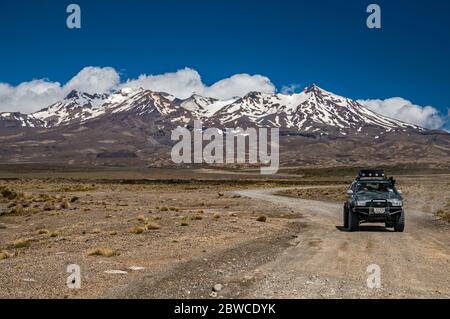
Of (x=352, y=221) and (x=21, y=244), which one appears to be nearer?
(x=21, y=244)

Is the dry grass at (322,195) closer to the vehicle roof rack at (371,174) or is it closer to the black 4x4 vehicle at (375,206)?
the vehicle roof rack at (371,174)

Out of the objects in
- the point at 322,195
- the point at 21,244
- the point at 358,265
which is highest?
the point at 358,265

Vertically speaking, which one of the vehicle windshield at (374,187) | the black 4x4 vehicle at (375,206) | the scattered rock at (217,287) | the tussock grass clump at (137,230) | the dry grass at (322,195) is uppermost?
the vehicle windshield at (374,187)

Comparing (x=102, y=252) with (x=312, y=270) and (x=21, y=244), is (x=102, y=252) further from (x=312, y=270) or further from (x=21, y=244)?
(x=312, y=270)

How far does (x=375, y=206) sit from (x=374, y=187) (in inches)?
83.8

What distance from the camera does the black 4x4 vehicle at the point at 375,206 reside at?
22.3 meters

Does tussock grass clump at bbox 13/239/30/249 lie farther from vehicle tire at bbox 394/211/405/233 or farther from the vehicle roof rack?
vehicle tire at bbox 394/211/405/233

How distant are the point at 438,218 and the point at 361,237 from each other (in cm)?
1227

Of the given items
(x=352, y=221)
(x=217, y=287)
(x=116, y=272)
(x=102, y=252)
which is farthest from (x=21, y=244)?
(x=352, y=221)

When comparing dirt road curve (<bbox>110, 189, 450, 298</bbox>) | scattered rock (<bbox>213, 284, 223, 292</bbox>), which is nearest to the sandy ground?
dirt road curve (<bbox>110, 189, 450, 298</bbox>)

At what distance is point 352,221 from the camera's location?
23.1m

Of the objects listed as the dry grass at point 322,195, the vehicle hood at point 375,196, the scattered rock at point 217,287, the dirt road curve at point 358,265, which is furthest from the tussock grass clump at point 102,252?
the dry grass at point 322,195

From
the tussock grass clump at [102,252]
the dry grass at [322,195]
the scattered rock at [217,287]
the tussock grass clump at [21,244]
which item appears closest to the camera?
the scattered rock at [217,287]
